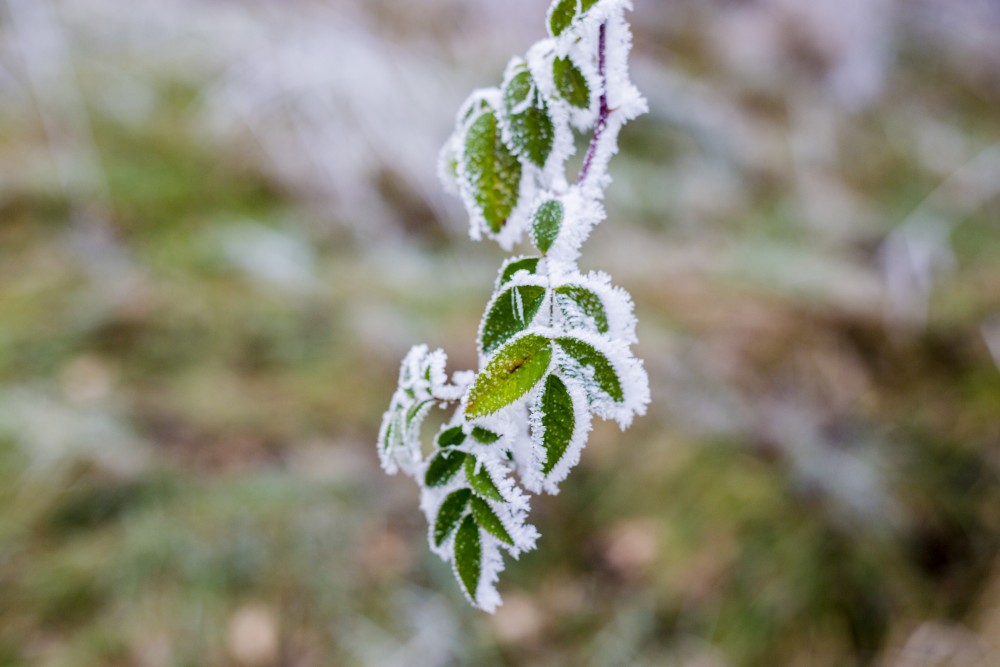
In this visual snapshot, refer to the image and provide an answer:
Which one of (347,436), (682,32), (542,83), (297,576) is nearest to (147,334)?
(347,436)

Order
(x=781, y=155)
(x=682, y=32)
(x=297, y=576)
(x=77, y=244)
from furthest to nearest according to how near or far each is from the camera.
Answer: (x=682, y=32), (x=781, y=155), (x=77, y=244), (x=297, y=576)

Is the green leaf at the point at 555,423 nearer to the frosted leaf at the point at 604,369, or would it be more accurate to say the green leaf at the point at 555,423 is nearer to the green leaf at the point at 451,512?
the frosted leaf at the point at 604,369

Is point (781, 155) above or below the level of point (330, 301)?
above

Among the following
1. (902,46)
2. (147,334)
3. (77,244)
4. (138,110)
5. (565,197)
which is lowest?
(565,197)

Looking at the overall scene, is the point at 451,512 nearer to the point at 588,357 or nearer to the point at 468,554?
the point at 468,554

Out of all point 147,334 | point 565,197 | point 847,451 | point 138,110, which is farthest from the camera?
point 138,110

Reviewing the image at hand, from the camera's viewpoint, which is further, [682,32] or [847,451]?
[682,32]

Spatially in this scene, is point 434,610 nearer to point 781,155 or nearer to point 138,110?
point 138,110
